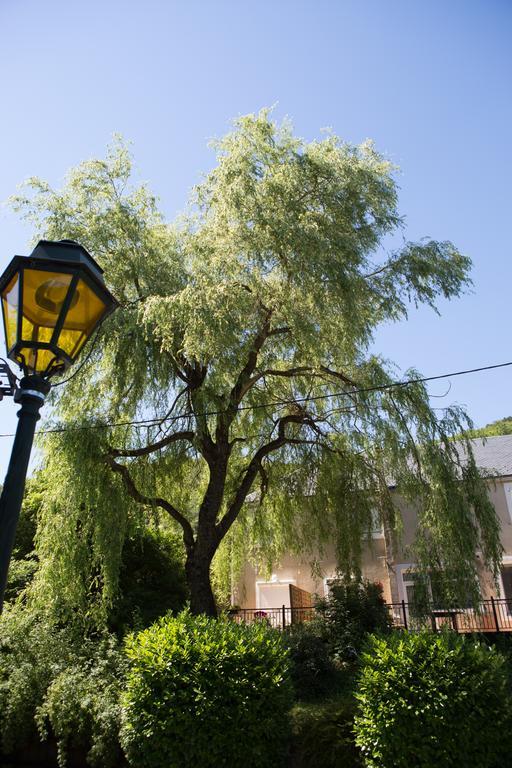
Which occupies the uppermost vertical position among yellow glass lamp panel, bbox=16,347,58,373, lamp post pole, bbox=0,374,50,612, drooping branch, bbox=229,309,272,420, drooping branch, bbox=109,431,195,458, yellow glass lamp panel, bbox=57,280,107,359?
drooping branch, bbox=229,309,272,420

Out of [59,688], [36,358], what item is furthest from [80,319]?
[59,688]

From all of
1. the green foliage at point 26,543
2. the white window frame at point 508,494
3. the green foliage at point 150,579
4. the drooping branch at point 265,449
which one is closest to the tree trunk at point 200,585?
the green foliage at point 150,579

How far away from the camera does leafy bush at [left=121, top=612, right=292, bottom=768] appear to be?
21.9 feet

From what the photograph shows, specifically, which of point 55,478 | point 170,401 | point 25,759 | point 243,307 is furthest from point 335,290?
point 25,759

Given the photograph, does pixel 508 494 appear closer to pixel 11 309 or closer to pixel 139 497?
pixel 139 497

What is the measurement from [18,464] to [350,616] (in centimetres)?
1054

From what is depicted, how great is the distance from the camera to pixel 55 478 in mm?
10367

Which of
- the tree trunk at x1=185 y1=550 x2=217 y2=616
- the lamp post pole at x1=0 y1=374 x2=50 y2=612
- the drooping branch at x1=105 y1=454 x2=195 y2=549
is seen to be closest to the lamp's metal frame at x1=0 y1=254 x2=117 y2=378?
the lamp post pole at x1=0 y1=374 x2=50 y2=612

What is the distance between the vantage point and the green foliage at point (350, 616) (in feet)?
36.3

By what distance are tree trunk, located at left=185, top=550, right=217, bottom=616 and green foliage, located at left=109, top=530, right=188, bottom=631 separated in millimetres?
757

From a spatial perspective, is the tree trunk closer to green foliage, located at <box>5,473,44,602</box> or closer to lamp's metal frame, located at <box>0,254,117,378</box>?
green foliage, located at <box>5,473,44,602</box>

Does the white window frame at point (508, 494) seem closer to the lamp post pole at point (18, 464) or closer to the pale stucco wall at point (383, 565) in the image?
the pale stucco wall at point (383, 565)

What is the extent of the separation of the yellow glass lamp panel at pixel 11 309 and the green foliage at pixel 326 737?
6739 mm

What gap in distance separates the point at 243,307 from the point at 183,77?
A: 3873mm
